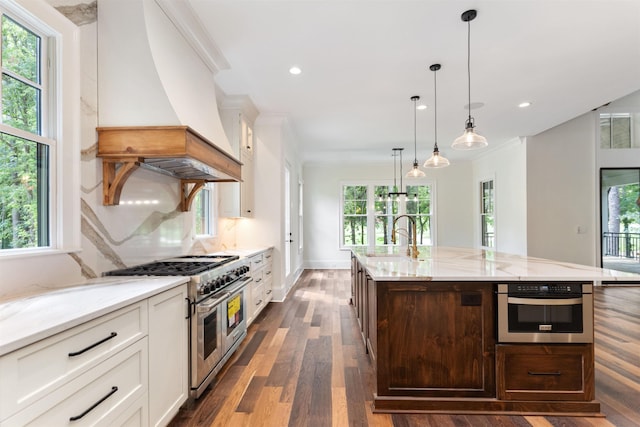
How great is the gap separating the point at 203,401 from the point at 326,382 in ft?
2.91

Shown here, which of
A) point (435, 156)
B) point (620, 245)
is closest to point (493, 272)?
point (435, 156)

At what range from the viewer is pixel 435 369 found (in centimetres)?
196

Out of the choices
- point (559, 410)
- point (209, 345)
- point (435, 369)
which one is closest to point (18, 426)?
point (209, 345)

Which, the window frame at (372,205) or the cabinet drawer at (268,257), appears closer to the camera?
the cabinet drawer at (268,257)

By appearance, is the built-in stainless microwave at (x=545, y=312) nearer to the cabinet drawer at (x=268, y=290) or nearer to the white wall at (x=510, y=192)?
the cabinet drawer at (x=268, y=290)

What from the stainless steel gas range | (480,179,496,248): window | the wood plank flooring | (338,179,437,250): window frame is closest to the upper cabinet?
the stainless steel gas range

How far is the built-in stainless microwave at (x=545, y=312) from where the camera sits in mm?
1900

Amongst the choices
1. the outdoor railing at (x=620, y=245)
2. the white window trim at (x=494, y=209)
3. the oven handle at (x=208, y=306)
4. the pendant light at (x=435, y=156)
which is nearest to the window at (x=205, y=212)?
the oven handle at (x=208, y=306)

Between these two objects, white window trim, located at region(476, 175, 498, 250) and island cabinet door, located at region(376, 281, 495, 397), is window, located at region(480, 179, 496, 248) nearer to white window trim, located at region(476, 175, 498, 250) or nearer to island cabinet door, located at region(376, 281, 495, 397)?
white window trim, located at region(476, 175, 498, 250)

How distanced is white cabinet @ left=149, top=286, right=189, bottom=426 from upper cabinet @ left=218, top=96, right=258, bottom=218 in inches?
81.1

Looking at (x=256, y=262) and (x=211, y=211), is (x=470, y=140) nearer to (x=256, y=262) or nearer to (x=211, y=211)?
(x=256, y=262)

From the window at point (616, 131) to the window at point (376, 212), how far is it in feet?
11.7

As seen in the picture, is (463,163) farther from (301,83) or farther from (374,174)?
(301,83)

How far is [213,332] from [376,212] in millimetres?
6380
